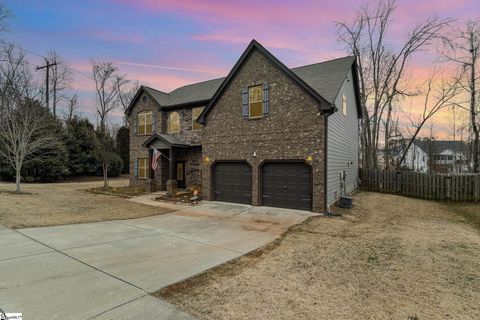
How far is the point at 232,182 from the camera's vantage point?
1412 cm

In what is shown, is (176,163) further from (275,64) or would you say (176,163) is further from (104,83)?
(104,83)

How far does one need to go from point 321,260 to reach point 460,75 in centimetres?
2522

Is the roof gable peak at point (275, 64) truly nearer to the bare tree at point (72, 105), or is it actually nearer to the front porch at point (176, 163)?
the front porch at point (176, 163)

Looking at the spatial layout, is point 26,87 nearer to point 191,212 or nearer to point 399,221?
point 191,212

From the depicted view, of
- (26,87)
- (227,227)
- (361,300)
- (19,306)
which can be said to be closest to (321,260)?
(361,300)

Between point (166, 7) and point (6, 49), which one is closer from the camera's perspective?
point (166, 7)

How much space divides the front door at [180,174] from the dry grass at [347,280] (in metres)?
12.2

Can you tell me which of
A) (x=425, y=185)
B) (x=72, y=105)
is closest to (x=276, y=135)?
(x=425, y=185)

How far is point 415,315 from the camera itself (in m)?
3.62

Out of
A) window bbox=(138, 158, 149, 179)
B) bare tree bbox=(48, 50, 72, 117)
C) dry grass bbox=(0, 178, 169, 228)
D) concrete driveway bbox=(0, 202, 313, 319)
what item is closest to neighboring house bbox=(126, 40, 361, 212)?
concrete driveway bbox=(0, 202, 313, 319)

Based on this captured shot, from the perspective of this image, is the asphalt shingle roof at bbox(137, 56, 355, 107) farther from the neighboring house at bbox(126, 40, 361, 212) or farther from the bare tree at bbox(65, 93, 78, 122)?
the bare tree at bbox(65, 93, 78, 122)

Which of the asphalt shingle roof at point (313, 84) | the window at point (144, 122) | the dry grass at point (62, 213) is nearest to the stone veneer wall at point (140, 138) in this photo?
the window at point (144, 122)

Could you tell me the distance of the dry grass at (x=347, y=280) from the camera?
371cm

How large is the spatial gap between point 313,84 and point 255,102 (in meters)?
3.21
